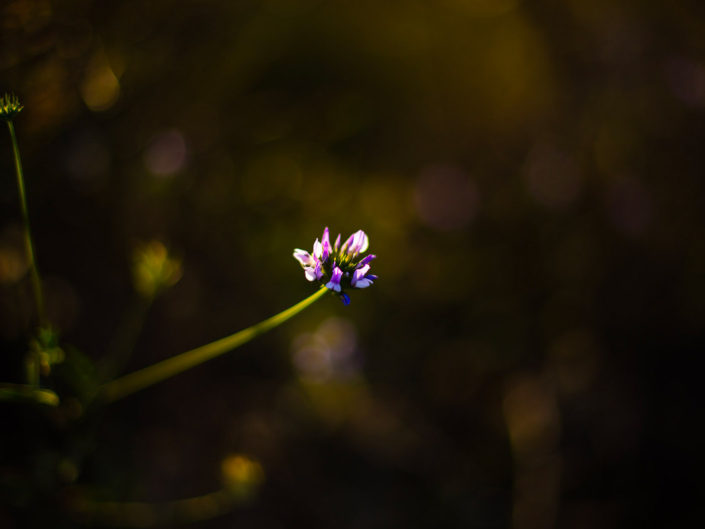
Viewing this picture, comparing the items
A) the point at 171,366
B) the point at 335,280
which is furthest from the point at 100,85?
the point at 335,280

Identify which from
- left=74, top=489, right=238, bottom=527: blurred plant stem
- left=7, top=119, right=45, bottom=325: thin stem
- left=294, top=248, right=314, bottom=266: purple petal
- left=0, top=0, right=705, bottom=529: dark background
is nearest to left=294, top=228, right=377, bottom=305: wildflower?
left=294, top=248, right=314, bottom=266: purple petal

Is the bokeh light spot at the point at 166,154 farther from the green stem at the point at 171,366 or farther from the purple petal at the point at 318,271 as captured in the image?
the purple petal at the point at 318,271

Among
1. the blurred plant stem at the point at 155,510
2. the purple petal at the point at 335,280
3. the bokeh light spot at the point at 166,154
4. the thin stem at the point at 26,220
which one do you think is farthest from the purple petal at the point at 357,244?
the bokeh light spot at the point at 166,154

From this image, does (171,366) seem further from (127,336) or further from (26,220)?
(26,220)

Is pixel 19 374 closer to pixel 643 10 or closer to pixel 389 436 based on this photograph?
pixel 389 436

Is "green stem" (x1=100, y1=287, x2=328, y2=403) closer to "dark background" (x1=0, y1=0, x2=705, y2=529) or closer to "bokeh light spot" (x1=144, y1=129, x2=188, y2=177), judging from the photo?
"dark background" (x1=0, y1=0, x2=705, y2=529)

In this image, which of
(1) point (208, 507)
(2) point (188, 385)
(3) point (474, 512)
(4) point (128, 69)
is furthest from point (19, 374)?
(3) point (474, 512)
